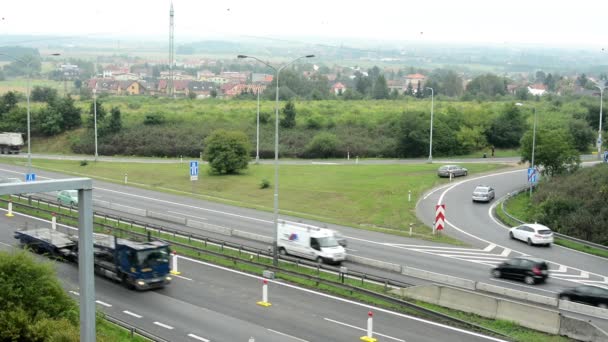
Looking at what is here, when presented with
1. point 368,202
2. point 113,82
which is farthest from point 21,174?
point 113,82

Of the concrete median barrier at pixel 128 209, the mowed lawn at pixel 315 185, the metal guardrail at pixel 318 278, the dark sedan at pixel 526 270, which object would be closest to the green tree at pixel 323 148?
the mowed lawn at pixel 315 185

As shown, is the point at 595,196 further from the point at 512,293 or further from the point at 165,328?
the point at 165,328

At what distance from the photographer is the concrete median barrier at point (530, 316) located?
23.0m

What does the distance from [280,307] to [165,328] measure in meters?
4.63

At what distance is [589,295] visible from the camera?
1035 inches

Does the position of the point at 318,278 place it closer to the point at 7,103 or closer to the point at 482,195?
the point at 482,195

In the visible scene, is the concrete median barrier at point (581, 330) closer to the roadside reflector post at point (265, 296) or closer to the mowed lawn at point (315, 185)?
the roadside reflector post at point (265, 296)

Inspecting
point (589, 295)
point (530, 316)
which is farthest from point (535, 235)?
point (530, 316)

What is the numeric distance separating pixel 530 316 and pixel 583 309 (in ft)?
9.49

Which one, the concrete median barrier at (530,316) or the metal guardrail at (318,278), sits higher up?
the concrete median barrier at (530,316)

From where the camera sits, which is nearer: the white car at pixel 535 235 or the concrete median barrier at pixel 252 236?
the concrete median barrier at pixel 252 236

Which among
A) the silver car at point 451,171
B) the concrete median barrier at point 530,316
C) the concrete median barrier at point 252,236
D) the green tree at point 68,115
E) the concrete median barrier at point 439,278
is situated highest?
the green tree at point 68,115

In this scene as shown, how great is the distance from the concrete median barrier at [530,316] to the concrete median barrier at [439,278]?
343 cm

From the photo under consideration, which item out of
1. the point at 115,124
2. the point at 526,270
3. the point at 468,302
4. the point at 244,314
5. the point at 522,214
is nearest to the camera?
the point at 244,314
